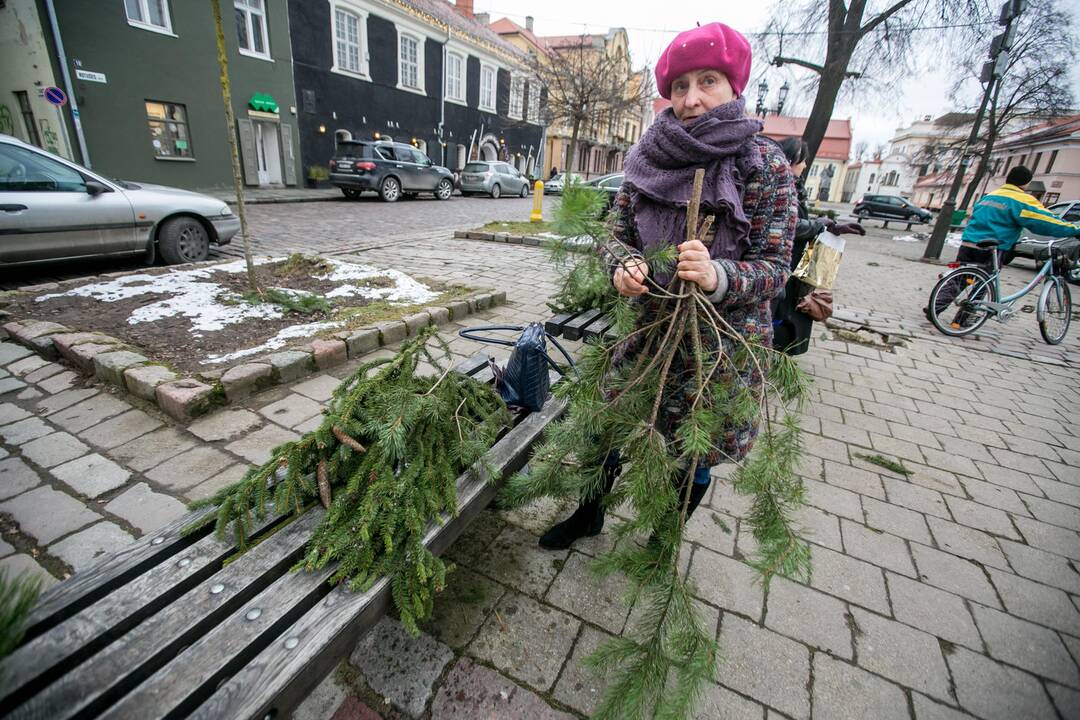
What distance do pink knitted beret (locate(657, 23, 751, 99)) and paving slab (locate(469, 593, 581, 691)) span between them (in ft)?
6.45

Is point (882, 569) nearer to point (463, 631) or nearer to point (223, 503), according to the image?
point (463, 631)

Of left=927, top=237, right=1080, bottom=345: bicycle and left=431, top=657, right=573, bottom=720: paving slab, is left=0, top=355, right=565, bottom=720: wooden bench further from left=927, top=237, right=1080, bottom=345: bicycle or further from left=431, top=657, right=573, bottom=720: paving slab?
left=927, top=237, right=1080, bottom=345: bicycle

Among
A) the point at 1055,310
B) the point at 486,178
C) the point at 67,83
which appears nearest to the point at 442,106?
the point at 486,178

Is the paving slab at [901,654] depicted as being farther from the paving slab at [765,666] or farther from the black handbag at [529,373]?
the black handbag at [529,373]

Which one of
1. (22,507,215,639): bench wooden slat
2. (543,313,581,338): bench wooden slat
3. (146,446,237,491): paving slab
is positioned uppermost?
(543,313,581,338): bench wooden slat

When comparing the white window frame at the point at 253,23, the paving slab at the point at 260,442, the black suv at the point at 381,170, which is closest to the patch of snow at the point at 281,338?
the paving slab at the point at 260,442

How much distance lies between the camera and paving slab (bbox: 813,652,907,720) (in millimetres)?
1572

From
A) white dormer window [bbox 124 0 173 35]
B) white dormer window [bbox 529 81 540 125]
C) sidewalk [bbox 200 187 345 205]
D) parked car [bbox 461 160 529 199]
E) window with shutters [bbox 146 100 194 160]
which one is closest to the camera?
white dormer window [bbox 124 0 173 35]

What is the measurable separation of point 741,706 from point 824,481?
1675mm

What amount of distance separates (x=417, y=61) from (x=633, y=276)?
25.0 meters

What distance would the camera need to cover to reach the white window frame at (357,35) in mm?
17531

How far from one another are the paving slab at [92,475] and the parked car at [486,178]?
1930 cm

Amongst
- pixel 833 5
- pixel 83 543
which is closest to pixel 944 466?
pixel 83 543

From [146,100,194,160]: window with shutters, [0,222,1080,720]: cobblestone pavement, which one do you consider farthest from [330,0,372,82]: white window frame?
[0,222,1080,720]: cobblestone pavement
